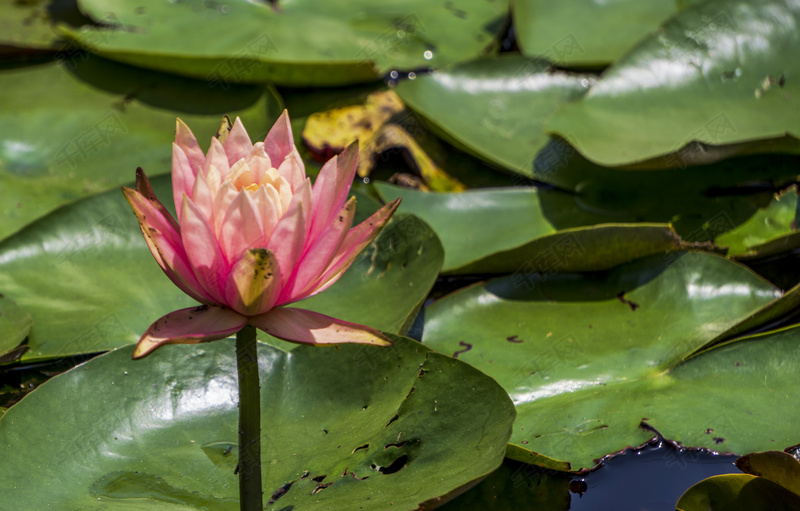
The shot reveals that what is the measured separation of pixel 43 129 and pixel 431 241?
160cm

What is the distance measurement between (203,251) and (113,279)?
1014 millimetres

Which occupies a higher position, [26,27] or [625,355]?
[26,27]

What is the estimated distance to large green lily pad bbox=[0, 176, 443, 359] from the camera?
5.75ft

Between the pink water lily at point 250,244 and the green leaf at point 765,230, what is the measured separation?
1458mm

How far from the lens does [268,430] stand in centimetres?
146

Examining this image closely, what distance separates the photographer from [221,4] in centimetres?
294

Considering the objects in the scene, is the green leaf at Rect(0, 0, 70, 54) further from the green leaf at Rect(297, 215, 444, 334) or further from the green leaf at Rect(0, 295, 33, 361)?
the green leaf at Rect(297, 215, 444, 334)

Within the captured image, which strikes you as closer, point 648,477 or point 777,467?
point 777,467

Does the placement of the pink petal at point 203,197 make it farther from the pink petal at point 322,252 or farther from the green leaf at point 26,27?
the green leaf at point 26,27

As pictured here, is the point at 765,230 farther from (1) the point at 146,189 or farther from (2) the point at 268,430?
(1) the point at 146,189

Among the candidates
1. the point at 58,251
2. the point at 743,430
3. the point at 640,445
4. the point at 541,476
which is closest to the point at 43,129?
the point at 58,251

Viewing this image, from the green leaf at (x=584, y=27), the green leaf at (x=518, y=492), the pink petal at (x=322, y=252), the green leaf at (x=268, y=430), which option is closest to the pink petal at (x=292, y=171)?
the pink petal at (x=322, y=252)

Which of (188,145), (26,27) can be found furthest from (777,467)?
(26,27)

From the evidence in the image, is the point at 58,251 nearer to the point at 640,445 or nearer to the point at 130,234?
the point at 130,234
